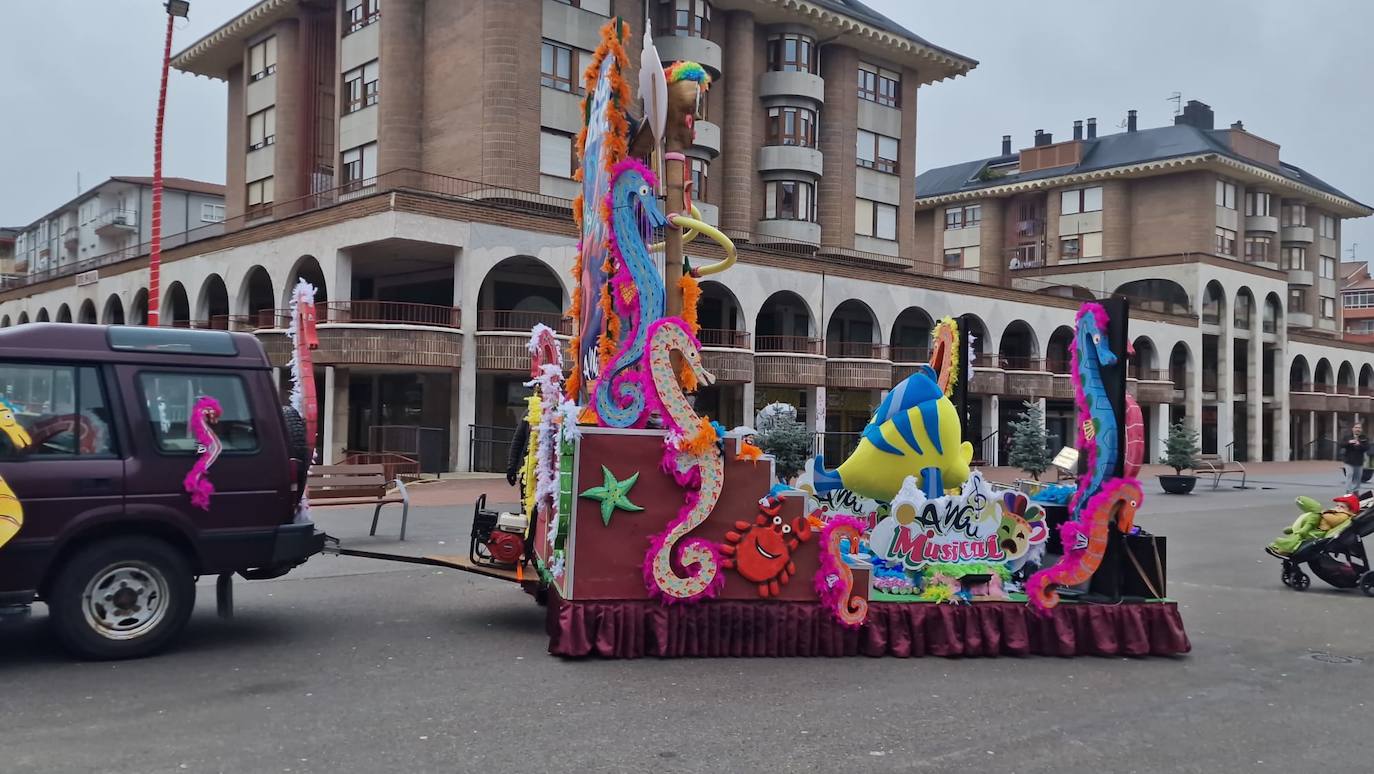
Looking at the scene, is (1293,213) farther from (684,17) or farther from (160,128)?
(160,128)

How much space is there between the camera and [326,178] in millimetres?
40094

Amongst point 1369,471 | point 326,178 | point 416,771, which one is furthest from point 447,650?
point 326,178

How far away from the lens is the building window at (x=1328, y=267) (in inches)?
2613

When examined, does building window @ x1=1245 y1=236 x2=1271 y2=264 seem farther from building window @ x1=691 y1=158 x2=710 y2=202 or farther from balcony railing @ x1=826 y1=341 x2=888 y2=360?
building window @ x1=691 y1=158 x2=710 y2=202

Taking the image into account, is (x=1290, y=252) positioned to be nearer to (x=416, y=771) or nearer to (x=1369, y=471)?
(x=1369, y=471)

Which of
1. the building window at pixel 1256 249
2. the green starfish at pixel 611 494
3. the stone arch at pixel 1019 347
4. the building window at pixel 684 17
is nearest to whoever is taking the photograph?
the green starfish at pixel 611 494

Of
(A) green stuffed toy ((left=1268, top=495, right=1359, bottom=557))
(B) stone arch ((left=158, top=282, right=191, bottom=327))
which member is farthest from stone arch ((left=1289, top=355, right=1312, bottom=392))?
(B) stone arch ((left=158, top=282, right=191, bottom=327))

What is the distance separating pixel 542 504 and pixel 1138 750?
468 centimetres

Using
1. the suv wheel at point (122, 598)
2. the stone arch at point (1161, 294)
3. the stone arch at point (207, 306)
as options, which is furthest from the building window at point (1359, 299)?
the suv wheel at point (122, 598)

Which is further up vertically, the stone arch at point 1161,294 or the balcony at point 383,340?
the stone arch at point 1161,294

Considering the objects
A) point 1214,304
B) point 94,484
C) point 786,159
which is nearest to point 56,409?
point 94,484

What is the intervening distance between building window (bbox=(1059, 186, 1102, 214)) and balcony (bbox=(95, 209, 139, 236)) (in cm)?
5100

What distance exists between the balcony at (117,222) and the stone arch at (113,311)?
17753mm

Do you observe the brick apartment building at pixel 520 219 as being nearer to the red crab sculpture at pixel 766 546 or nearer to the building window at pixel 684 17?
the building window at pixel 684 17
